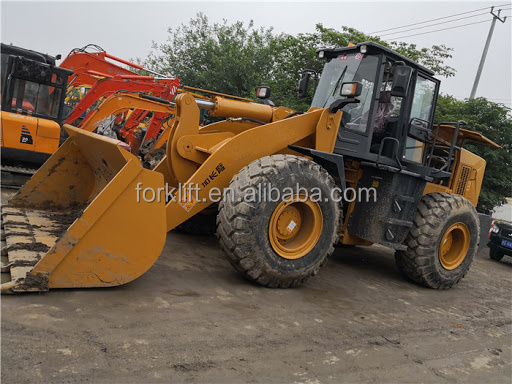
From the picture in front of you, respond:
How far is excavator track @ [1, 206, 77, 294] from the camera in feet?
11.4

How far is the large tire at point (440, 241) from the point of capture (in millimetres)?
5773

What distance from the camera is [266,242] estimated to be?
173 inches

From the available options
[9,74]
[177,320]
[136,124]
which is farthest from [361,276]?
[136,124]

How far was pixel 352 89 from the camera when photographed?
15.4ft

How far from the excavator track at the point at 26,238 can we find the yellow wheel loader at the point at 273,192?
2cm

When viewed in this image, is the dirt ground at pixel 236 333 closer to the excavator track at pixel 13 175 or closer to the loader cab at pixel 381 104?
the loader cab at pixel 381 104

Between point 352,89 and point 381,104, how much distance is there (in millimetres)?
1172

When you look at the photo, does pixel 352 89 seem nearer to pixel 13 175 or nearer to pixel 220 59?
pixel 13 175

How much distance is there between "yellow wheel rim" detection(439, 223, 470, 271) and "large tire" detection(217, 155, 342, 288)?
92.4 inches

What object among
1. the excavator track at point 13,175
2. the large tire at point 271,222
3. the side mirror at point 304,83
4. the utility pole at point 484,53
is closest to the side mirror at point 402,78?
the large tire at point 271,222

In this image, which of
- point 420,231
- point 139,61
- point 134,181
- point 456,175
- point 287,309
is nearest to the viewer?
point 134,181

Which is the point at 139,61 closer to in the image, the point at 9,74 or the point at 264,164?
the point at 9,74

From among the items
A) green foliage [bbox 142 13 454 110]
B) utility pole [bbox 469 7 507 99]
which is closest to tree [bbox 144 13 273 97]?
green foliage [bbox 142 13 454 110]

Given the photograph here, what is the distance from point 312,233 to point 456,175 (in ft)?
11.2
